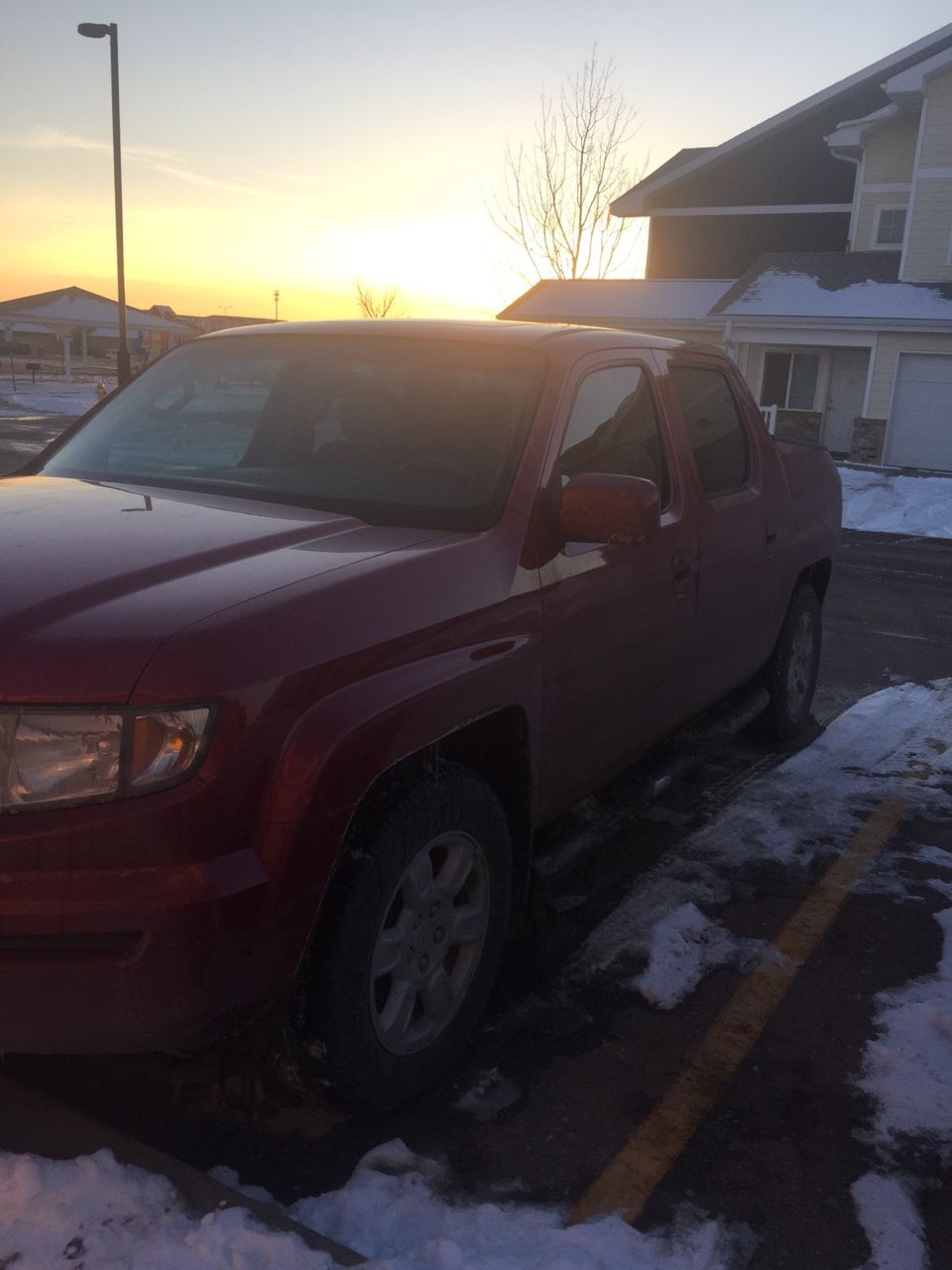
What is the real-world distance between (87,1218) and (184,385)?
2.70 m

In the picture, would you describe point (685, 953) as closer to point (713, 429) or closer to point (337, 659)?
point (337, 659)

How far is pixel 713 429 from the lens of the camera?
4715 millimetres

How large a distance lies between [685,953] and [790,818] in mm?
1445

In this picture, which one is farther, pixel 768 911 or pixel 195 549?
pixel 768 911

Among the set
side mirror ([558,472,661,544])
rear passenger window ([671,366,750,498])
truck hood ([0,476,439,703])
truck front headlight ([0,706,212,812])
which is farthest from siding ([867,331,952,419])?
truck front headlight ([0,706,212,812])

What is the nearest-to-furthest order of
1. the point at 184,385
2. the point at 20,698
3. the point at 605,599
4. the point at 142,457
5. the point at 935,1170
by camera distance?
1. the point at 20,698
2. the point at 935,1170
3. the point at 605,599
4. the point at 142,457
5. the point at 184,385

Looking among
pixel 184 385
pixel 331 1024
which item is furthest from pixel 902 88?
pixel 331 1024

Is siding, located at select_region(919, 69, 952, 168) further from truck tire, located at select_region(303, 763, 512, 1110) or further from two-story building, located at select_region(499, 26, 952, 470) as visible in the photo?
truck tire, located at select_region(303, 763, 512, 1110)

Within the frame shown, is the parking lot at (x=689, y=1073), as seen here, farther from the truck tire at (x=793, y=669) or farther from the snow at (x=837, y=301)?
the snow at (x=837, y=301)

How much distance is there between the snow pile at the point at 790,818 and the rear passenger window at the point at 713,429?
4.61 ft

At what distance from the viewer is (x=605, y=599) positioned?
345cm

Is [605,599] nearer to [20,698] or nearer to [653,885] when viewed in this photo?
[653,885]

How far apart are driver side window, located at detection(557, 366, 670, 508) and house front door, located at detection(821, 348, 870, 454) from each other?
77.0ft

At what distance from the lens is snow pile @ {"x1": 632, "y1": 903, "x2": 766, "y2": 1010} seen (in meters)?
3.52
